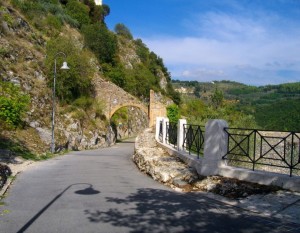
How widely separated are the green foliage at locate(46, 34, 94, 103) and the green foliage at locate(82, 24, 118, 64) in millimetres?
19044

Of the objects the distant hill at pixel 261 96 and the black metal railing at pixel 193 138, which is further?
the distant hill at pixel 261 96

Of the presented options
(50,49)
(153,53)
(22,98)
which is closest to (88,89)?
(50,49)

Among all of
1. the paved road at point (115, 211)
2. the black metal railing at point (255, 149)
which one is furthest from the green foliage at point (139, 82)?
the paved road at point (115, 211)

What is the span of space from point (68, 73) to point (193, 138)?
66.9 feet

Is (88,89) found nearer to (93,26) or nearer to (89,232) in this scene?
(93,26)

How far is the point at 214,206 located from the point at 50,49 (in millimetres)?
27424

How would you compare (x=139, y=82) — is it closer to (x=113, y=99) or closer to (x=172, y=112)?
(x=172, y=112)

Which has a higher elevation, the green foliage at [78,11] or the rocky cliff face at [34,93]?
the green foliage at [78,11]

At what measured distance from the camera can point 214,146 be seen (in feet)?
30.7

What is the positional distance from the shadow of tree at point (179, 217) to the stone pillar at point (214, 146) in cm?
169

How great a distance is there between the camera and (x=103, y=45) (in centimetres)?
5288

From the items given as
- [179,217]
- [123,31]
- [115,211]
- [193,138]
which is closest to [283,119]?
[123,31]

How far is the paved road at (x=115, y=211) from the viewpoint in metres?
5.87

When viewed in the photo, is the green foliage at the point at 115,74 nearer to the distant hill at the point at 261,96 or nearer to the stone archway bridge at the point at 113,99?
the stone archway bridge at the point at 113,99
